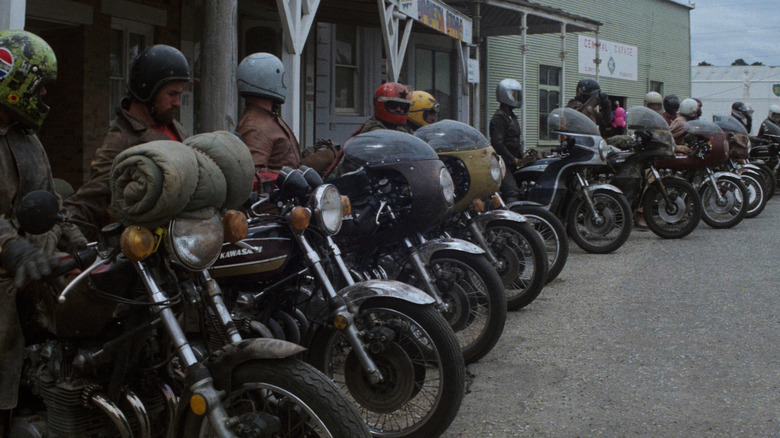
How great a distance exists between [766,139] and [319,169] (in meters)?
13.8

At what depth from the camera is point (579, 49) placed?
25.3 meters

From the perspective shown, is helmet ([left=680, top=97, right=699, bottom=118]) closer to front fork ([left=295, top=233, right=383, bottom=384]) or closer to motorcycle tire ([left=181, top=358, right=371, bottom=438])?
front fork ([left=295, top=233, right=383, bottom=384])

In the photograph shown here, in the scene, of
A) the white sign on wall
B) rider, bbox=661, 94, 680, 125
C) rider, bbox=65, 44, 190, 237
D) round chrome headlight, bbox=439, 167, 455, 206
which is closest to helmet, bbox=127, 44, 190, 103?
rider, bbox=65, 44, 190, 237

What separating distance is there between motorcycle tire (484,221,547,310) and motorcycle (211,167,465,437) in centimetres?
276

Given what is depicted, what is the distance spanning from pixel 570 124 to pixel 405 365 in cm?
628

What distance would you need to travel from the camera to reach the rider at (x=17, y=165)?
3074 mm

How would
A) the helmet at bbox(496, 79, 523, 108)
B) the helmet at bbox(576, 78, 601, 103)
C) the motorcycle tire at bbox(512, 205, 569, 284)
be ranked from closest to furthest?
the motorcycle tire at bbox(512, 205, 569, 284) → the helmet at bbox(496, 79, 523, 108) → the helmet at bbox(576, 78, 601, 103)

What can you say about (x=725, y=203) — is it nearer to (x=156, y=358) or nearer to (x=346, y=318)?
(x=346, y=318)

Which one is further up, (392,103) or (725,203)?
(392,103)

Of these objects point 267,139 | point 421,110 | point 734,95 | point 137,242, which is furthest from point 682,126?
point 734,95

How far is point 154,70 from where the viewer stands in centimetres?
383

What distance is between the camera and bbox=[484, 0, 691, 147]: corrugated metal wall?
72.7ft

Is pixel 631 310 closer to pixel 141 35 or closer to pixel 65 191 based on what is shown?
pixel 65 191

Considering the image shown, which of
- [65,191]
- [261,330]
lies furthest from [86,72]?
[261,330]
